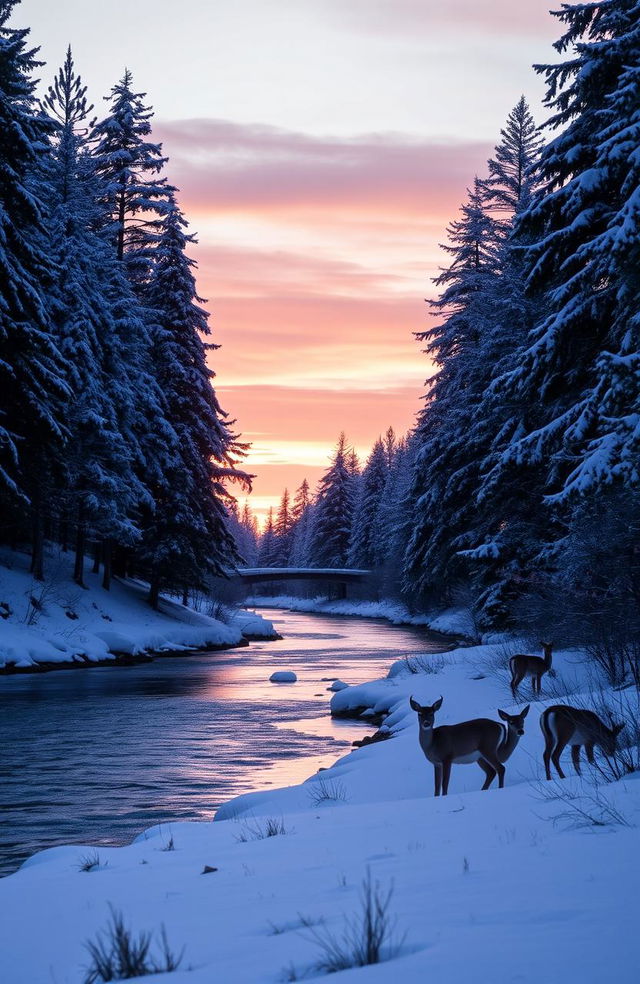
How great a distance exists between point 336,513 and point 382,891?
300ft

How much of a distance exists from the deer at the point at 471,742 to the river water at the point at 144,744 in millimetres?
2719

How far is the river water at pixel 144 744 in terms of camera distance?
11.3m

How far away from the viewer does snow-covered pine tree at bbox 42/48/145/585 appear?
32062 millimetres

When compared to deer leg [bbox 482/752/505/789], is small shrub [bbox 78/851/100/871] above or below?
below

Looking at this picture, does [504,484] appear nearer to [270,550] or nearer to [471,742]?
[471,742]

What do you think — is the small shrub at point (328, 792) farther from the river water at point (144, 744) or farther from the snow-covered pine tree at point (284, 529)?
the snow-covered pine tree at point (284, 529)

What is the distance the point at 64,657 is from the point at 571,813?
23.8m

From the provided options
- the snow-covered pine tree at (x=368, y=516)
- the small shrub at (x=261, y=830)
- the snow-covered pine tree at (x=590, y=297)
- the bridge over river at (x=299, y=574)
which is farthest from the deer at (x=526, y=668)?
the snow-covered pine tree at (x=368, y=516)

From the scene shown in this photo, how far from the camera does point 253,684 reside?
2598 cm

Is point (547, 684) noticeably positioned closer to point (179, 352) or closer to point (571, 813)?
point (571, 813)

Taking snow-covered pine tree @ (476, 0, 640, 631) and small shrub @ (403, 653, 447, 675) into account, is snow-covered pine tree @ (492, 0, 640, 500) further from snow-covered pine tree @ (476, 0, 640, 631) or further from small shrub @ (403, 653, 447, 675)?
small shrub @ (403, 653, 447, 675)

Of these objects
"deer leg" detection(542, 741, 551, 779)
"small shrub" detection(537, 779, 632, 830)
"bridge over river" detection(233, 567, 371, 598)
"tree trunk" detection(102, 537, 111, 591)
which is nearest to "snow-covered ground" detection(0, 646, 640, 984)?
Answer: "small shrub" detection(537, 779, 632, 830)

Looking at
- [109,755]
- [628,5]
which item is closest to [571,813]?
[109,755]

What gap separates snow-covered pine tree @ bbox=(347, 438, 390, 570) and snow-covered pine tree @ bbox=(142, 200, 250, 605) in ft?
144
